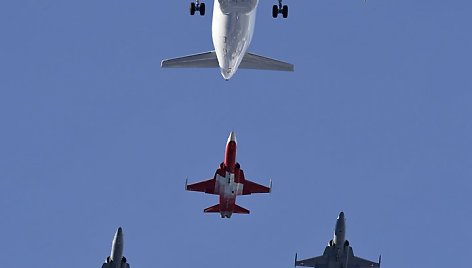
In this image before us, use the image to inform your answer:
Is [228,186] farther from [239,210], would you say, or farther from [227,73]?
[227,73]

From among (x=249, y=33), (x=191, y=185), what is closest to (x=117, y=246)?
(x=191, y=185)

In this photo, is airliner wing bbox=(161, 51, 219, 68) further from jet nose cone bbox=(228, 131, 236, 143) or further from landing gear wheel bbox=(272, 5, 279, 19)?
jet nose cone bbox=(228, 131, 236, 143)

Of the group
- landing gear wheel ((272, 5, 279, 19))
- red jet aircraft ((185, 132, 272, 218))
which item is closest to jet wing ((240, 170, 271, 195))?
red jet aircraft ((185, 132, 272, 218))

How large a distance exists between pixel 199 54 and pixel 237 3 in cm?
1585

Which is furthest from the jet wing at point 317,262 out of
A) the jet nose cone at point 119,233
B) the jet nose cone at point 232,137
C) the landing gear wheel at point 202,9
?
the landing gear wheel at point 202,9

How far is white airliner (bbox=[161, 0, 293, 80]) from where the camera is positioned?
325 feet

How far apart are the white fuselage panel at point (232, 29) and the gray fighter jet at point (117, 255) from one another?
21.3 metres

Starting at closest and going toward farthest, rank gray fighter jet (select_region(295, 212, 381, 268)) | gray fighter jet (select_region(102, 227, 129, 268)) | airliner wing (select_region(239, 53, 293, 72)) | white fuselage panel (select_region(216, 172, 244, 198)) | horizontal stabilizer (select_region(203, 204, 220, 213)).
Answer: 1. airliner wing (select_region(239, 53, 293, 72))
2. gray fighter jet (select_region(102, 227, 129, 268))
3. white fuselage panel (select_region(216, 172, 244, 198))
4. gray fighter jet (select_region(295, 212, 381, 268))
5. horizontal stabilizer (select_region(203, 204, 220, 213))

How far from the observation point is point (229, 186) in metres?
121

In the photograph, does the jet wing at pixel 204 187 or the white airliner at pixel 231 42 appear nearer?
the white airliner at pixel 231 42

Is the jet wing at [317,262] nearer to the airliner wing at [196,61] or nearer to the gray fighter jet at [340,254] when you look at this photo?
the gray fighter jet at [340,254]

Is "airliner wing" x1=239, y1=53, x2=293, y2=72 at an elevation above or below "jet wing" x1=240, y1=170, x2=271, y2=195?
above

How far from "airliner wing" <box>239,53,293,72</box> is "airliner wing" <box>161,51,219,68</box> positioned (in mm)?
2596

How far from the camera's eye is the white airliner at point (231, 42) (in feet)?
325
